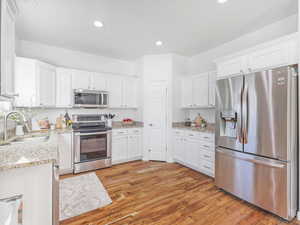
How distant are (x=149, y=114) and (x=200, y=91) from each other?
4.75 ft

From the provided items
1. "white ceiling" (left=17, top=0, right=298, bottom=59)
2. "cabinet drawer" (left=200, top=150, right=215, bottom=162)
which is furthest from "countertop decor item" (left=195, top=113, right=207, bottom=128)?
"white ceiling" (left=17, top=0, right=298, bottom=59)

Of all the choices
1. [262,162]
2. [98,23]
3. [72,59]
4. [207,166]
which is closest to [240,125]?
[262,162]

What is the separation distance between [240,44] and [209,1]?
151cm

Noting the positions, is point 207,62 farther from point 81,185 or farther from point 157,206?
point 81,185

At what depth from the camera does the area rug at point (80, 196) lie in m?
1.99

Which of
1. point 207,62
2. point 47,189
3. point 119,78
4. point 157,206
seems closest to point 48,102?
point 119,78

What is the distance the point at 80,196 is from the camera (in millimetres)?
2285

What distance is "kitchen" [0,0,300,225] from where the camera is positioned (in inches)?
69.1

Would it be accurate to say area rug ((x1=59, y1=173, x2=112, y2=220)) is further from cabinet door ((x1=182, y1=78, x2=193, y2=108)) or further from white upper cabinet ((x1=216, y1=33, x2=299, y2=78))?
white upper cabinet ((x1=216, y1=33, x2=299, y2=78))

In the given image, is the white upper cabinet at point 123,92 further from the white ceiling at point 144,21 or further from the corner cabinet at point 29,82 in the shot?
Answer: the corner cabinet at point 29,82

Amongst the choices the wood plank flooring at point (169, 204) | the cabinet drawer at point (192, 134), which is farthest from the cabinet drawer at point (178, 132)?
the wood plank flooring at point (169, 204)

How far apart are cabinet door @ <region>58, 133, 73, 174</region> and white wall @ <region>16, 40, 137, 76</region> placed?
74.2 inches

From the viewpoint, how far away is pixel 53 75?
11.0 ft

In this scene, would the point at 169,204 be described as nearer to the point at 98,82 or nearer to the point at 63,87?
the point at 98,82
